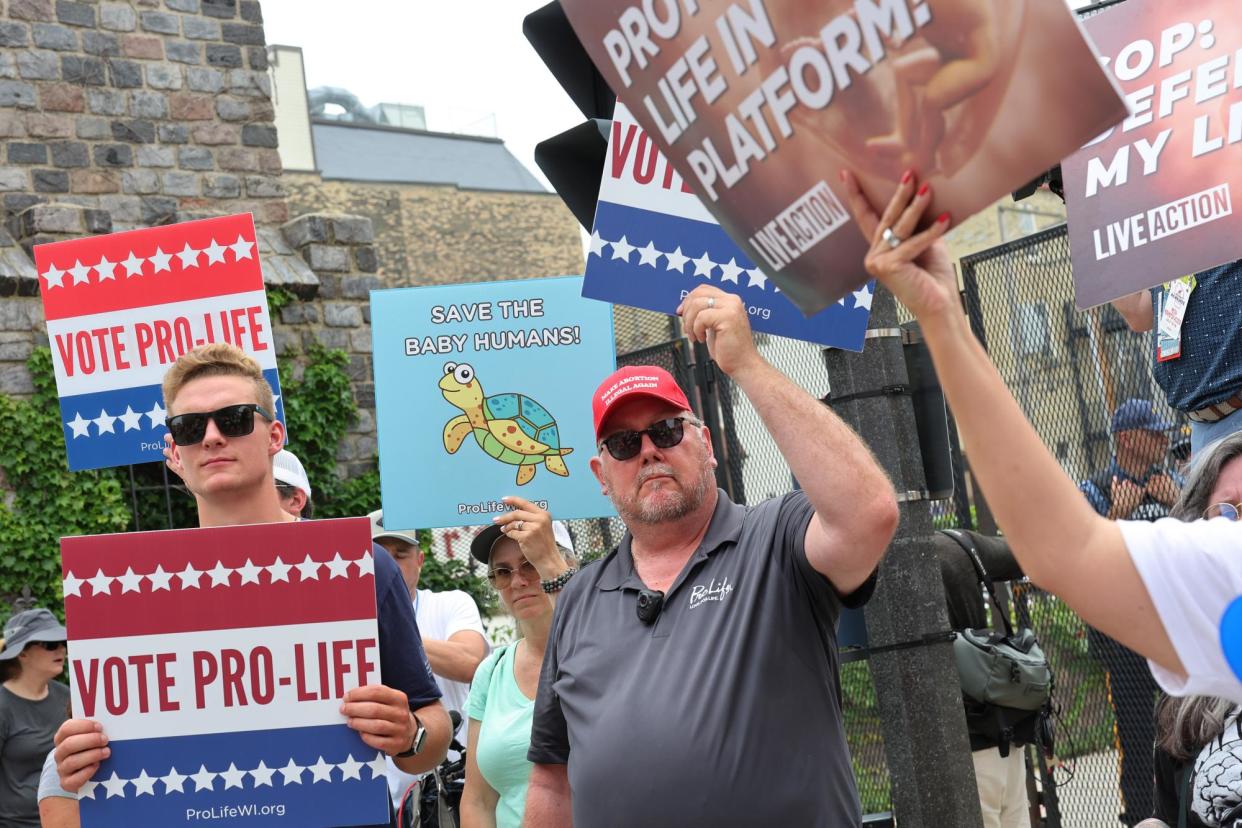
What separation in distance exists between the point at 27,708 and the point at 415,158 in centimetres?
3421

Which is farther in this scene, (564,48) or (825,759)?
(564,48)

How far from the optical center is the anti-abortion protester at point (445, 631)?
5375mm

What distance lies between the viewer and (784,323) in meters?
3.26

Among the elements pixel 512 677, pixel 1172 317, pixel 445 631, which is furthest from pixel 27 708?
pixel 1172 317

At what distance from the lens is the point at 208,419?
3314 millimetres

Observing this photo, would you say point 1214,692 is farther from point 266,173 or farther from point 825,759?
point 266,173

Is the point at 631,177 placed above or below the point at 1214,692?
above

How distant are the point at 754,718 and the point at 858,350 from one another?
1.00 meters

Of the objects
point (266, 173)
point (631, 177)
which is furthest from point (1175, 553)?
point (266, 173)

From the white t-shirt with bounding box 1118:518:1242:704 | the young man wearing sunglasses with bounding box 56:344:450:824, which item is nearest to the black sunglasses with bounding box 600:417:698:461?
the young man wearing sunglasses with bounding box 56:344:450:824

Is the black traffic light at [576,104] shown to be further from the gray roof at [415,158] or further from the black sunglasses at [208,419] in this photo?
the gray roof at [415,158]

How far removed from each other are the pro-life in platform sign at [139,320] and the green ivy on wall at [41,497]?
4.07m

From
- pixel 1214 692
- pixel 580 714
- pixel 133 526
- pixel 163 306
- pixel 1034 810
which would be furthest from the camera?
pixel 133 526

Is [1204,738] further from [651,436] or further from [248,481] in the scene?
[248,481]
